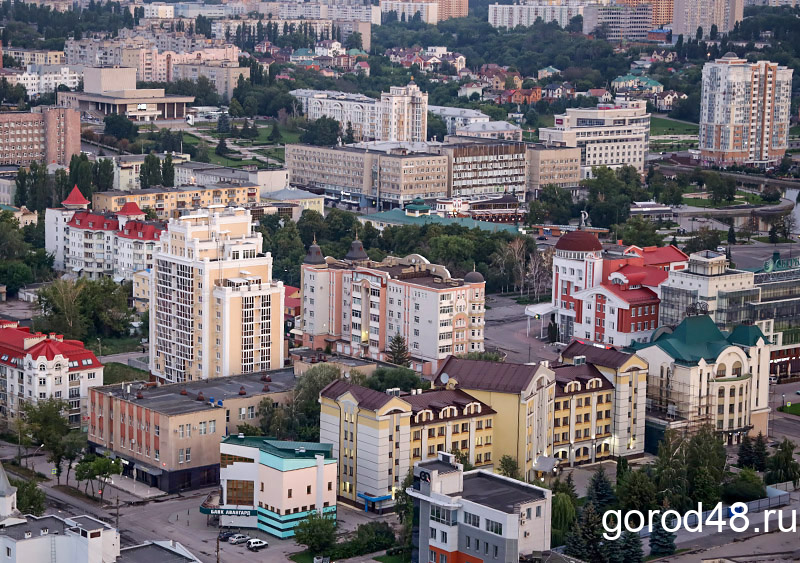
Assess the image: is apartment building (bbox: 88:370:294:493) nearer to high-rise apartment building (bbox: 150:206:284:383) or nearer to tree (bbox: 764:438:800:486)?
high-rise apartment building (bbox: 150:206:284:383)

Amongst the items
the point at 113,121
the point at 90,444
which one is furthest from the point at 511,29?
the point at 90,444

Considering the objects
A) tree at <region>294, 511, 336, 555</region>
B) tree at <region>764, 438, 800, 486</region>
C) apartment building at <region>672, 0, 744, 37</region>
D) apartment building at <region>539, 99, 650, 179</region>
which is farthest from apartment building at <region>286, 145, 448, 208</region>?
apartment building at <region>672, 0, 744, 37</region>

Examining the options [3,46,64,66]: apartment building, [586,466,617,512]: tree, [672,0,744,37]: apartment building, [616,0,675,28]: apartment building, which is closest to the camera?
[586,466,617,512]: tree

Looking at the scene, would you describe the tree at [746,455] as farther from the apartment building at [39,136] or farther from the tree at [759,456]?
the apartment building at [39,136]

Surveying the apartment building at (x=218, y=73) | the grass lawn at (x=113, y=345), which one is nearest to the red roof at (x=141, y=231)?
the grass lawn at (x=113, y=345)

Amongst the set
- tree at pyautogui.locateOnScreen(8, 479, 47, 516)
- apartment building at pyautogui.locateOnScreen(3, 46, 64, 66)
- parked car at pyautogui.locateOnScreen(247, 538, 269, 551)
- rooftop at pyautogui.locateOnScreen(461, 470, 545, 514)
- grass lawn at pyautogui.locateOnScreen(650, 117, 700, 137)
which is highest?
apartment building at pyautogui.locateOnScreen(3, 46, 64, 66)

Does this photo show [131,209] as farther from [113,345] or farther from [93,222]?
[113,345]

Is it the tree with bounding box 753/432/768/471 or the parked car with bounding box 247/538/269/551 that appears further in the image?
the tree with bounding box 753/432/768/471
